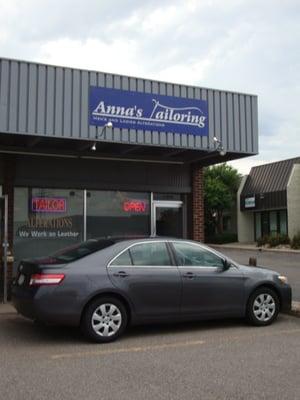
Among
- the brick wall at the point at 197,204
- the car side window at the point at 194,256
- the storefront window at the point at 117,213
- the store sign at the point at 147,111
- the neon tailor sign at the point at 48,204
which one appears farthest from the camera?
the brick wall at the point at 197,204

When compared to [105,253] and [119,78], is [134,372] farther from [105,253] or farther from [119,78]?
[119,78]

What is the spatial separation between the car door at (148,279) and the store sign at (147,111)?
334 centimetres

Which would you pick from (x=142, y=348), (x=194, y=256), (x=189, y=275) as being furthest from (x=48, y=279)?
(x=194, y=256)

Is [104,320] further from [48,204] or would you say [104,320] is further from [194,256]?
[48,204]

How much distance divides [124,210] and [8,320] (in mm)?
4275

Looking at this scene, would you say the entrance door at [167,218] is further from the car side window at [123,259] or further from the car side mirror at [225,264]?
the car side window at [123,259]

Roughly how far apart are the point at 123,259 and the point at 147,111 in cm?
406

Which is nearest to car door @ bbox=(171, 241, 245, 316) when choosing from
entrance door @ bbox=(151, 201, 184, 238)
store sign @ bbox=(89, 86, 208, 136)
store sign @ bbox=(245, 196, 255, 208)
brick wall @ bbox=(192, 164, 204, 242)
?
store sign @ bbox=(89, 86, 208, 136)

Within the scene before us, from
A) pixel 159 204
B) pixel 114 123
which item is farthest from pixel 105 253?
pixel 159 204

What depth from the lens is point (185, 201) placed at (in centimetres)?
1381

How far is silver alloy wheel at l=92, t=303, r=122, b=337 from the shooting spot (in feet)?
26.2

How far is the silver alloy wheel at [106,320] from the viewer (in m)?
7.97

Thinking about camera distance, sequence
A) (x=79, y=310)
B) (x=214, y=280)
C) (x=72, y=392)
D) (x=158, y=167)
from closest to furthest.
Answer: (x=72, y=392) < (x=79, y=310) < (x=214, y=280) < (x=158, y=167)

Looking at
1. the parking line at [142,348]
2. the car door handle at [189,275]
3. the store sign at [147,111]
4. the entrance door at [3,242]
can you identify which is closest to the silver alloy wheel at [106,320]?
the parking line at [142,348]
